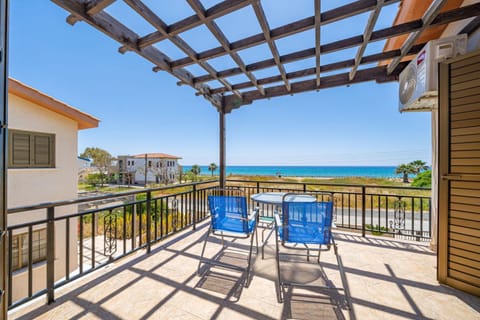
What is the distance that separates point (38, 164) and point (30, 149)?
0.41 meters

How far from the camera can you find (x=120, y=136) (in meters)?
26.0

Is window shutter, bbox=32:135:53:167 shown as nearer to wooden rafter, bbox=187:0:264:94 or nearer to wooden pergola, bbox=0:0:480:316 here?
wooden pergola, bbox=0:0:480:316

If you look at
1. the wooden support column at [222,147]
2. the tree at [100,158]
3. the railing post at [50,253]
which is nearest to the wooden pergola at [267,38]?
the wooden support column at [222,147]

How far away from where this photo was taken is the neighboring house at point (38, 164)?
4.46m

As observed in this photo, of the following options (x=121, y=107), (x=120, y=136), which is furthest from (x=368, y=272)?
(x=120, y=136)

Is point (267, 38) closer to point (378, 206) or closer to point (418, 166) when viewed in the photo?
point (378, 206)

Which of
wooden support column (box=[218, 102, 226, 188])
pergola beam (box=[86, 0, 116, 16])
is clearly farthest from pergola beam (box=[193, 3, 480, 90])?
pergola beam (box=[86, 0, 116, 16])

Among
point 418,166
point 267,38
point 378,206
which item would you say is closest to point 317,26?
point 267,38

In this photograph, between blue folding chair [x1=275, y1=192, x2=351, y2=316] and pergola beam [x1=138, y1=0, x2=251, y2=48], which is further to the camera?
blue folding chair [x1=275, y1=192, x2=351, y2=316]

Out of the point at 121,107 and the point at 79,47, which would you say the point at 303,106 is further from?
the point at 121,107

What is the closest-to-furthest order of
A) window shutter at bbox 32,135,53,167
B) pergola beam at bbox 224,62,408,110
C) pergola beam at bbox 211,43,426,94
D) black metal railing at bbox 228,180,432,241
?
pergola beam at bbox 211,43,426,94 < pergola beam at bbox 224,62,408,110 < black metal railing at bbox 228,180,432,241 < window shutter at bbox 32,135,53,167

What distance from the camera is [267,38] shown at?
192 cm

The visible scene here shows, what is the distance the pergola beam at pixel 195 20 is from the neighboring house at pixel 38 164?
462 cm

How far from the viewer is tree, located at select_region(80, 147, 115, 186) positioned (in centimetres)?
2122
